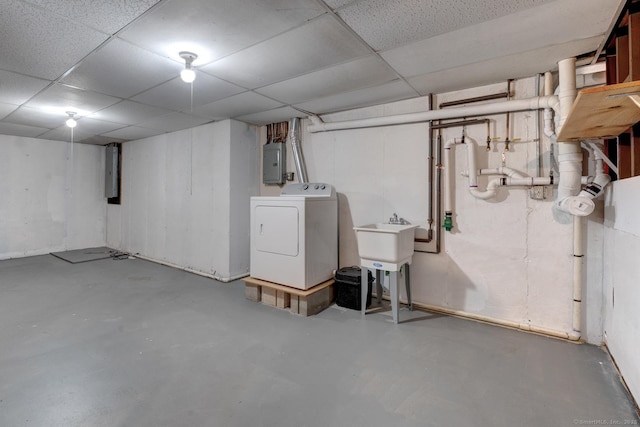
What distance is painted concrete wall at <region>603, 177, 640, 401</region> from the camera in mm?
1688

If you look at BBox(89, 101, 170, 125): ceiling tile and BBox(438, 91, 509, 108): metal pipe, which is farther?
BBox(89, 101, 170, 125): ceiling tile

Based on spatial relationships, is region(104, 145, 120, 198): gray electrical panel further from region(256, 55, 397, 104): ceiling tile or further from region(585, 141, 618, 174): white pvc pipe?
region(585, 141, 618, 174): white pvc pipe

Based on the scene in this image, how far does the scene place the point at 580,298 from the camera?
8.18 feet

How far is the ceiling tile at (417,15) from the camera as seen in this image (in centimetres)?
171

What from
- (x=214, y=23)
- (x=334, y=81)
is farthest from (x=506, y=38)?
(x=214, y=23)

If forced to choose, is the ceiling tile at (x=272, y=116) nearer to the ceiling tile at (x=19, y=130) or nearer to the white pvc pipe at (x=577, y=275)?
the white pvc pipe at (x=577, y=275)

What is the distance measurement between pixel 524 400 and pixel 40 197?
824 cm

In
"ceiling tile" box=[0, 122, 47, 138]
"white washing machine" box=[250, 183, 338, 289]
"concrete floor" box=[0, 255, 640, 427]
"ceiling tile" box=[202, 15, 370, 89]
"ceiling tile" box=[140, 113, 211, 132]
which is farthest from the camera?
"ceiling tile" box=[0, 122, 47, 138]

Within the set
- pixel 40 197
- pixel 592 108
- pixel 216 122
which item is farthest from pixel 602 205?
pixel 40 197

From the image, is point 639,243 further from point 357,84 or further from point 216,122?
point 216,122

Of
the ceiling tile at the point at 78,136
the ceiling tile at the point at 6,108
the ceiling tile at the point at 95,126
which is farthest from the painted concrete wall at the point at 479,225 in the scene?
the ceiling tile at the point at 78,136

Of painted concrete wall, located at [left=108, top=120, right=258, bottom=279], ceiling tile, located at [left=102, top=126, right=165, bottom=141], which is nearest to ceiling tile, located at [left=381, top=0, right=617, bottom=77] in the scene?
painted concrete wall, located at [left=108, top=120, right=258, bottom=279]

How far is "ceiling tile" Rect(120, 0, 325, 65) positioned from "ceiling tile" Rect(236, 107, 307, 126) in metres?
1.58

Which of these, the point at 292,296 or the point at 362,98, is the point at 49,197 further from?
the point at 362,98
